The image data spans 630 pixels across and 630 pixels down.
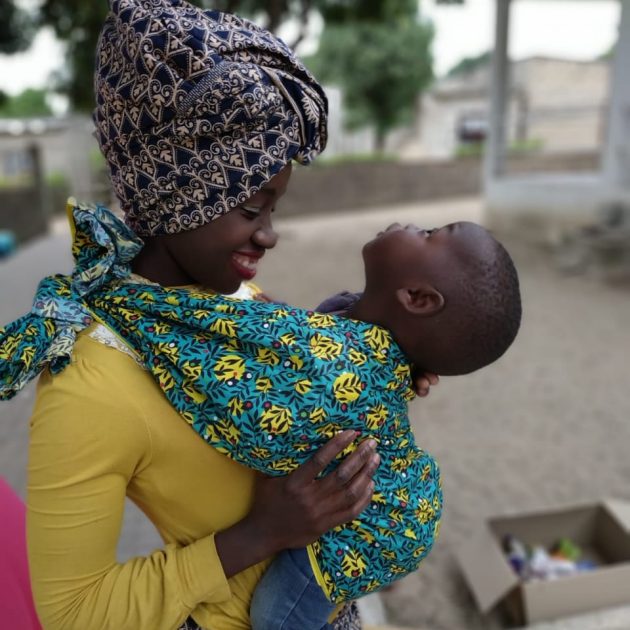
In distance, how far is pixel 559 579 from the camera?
8.09 feet

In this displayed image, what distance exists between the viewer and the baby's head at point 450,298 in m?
1.02

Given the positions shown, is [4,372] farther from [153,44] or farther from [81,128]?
[81,128]

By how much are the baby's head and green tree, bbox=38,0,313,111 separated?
30.2 ft

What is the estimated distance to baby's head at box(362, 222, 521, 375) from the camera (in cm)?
102

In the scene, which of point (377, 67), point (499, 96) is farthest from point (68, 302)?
point (377, 67)

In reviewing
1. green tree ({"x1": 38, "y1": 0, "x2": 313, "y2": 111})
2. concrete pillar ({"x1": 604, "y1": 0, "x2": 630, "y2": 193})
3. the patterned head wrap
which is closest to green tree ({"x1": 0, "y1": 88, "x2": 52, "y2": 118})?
green tree ({"x1": 38, "y1": 0, "x2": 313, "y2": 111})

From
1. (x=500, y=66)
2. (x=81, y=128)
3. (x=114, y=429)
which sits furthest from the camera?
(x=81, y=128)

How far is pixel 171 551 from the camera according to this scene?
99 cm

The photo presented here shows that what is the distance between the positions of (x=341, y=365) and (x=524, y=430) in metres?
3.85

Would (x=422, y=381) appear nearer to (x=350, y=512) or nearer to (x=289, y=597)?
(x=350, y=512)

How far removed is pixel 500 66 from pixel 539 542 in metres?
9.38

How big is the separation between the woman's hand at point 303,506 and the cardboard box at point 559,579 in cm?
184

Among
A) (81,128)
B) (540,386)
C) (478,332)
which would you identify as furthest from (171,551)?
(81,128)

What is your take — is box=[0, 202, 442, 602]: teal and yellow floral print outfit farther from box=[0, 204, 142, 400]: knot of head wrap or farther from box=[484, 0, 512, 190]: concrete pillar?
box=[484, 0, 512, 190]: concrete pillar
